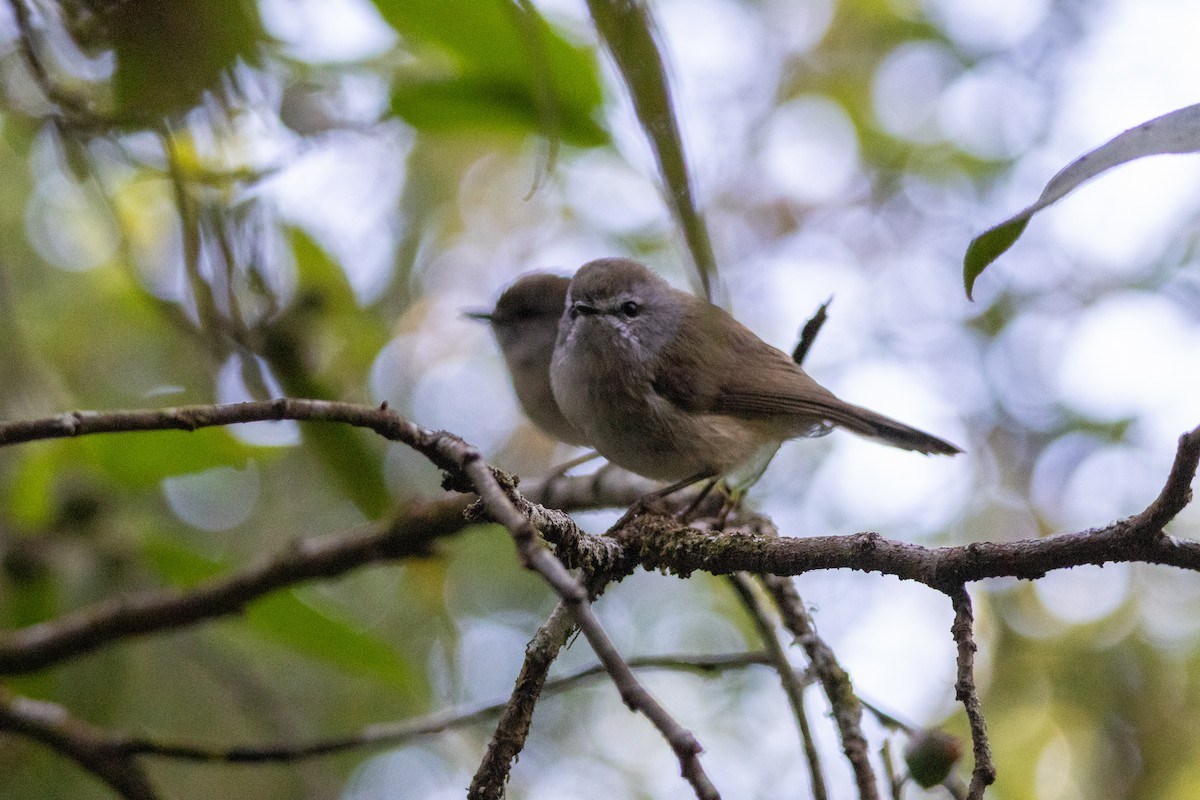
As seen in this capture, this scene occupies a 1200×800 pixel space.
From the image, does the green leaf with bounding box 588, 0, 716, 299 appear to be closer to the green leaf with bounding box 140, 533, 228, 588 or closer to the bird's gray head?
the bird's gray head

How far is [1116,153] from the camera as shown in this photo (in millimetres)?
1263

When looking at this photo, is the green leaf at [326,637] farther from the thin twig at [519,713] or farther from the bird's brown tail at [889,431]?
the bird's brown tail at [889,431]

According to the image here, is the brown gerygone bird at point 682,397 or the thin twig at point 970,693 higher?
the brown gerygone bird at point 682,397

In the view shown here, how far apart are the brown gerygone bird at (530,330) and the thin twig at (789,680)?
2.45m

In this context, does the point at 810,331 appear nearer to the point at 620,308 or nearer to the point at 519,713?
the point at 519,713

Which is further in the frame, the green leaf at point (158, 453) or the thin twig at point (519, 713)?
the green leaf at point (158, 453)

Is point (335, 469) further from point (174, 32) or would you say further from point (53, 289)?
point (53, 289)

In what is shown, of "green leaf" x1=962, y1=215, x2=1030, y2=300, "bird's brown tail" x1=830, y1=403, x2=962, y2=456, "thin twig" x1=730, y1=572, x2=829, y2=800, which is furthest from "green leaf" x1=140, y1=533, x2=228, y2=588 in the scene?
"green leaf" x1=962, y1=215, x2=1030, y2=300

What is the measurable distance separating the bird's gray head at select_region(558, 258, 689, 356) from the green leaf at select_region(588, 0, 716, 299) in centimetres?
254

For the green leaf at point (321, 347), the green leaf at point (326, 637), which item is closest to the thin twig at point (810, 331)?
the green leaf at point (321, 347)

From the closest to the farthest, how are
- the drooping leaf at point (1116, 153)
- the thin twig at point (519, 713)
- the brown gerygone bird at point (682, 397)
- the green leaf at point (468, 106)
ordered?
the drooping leaf at point (1116, 153)
the thin twig at point (519, 713)
the green leaf at point (468, 106)
the brown gerygone bird at point (682, 397)

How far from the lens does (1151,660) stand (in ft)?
18.8

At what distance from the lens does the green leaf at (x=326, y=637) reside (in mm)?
3326

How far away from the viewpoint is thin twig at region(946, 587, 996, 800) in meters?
1.29
